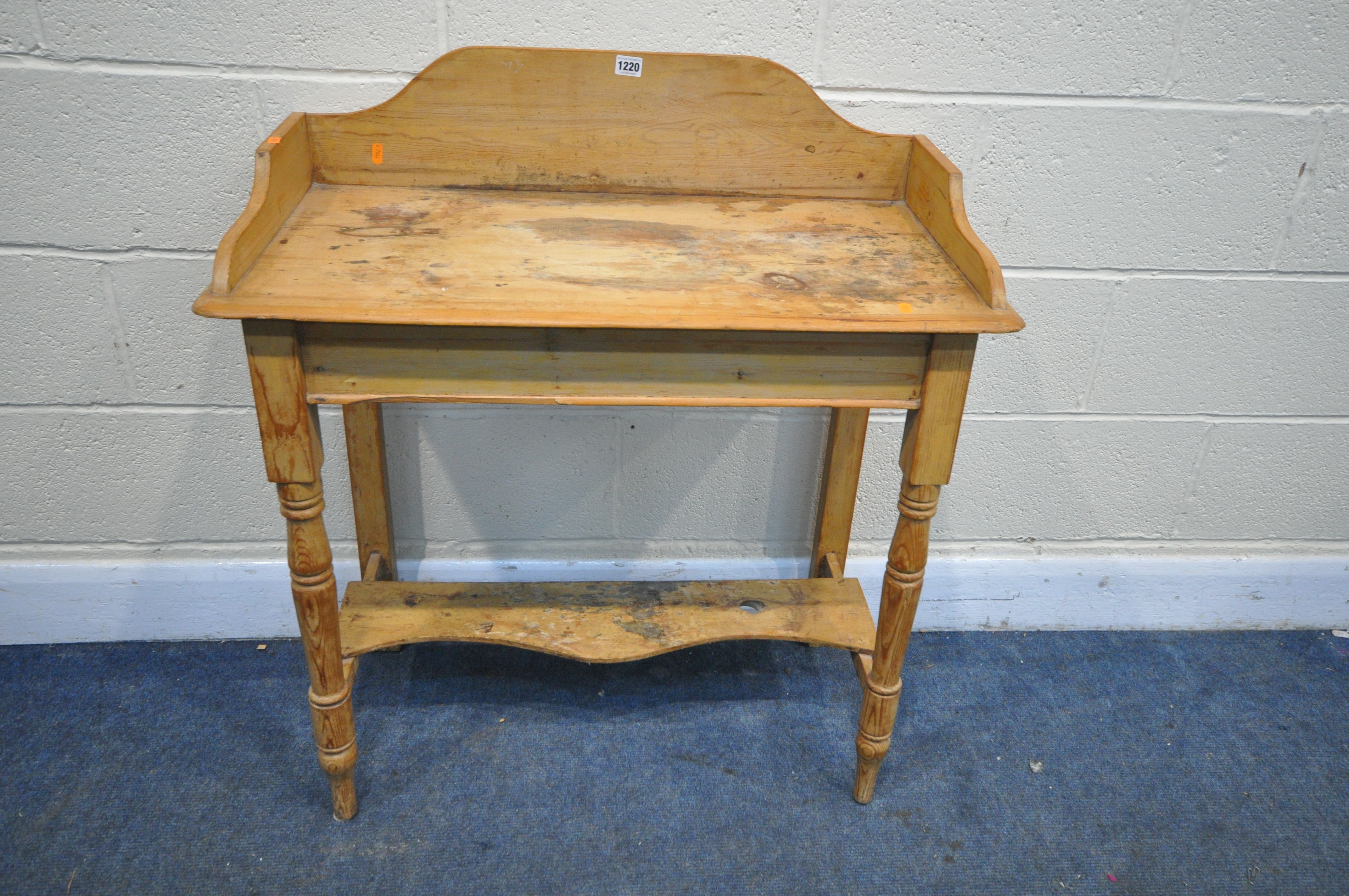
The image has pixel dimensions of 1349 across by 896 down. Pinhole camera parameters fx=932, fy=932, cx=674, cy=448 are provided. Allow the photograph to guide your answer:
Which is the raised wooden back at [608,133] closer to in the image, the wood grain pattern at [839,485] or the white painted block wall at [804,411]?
the white painted block wall at [804,411]

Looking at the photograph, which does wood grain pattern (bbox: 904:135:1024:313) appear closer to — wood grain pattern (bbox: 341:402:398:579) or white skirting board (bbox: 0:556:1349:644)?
white skirting board (bbox: 0:556:1349:644)

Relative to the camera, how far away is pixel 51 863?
52.0 inches

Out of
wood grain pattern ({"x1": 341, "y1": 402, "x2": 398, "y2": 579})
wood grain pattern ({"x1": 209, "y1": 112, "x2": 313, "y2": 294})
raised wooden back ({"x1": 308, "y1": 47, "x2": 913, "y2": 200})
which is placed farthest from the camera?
wood grain pattern ({"x1": 341, "y1": 402, "x2": 398, "y2": 579})

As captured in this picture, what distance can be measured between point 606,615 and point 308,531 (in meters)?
0.48

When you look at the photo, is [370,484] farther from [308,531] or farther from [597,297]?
[597,297]

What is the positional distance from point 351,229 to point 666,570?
2.94ft

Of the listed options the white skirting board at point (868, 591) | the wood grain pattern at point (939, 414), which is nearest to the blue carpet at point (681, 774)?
the white skirting board at point (868, 591)

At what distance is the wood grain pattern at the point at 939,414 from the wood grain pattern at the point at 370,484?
871 mm

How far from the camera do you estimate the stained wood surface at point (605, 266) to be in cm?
104

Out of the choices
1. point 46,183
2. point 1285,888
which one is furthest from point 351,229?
point 1285,888

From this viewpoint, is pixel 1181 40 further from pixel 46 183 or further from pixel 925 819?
pixel 46 183

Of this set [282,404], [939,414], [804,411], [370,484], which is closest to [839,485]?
[804,411]

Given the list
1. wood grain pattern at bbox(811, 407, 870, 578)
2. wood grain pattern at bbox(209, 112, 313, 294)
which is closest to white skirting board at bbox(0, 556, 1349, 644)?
wood grain pattern at bbox(811, 407, 870, 578)

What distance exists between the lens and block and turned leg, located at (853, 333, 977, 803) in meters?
1.13
